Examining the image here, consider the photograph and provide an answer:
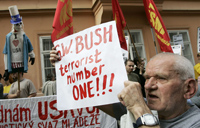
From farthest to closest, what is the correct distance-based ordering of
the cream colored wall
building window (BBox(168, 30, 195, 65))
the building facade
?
building window (BBox(168, 30, 195, 65))
the building facade
the cream colored wall

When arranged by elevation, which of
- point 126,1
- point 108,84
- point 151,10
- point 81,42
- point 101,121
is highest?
point 126,1

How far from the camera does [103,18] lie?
8.38 metres

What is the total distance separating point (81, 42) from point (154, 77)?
764mm

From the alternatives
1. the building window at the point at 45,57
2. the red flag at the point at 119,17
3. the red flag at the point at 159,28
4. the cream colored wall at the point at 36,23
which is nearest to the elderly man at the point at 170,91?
the red flag at the point at 159,28

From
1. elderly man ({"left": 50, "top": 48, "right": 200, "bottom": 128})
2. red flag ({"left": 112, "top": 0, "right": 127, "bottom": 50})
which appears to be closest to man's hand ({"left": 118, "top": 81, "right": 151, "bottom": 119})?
elderly man ({"left": 50, "top": 48, "right": 200, "bottom": 128})

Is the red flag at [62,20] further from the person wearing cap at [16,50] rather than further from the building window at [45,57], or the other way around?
the building window at [45,57]

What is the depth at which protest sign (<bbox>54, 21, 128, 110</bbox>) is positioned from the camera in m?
1.60

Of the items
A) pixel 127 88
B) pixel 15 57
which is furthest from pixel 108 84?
pixel 15 57

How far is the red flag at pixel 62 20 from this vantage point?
7.82 ft

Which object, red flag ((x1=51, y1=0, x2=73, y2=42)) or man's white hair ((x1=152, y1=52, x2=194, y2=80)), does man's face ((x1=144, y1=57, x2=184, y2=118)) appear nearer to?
man's white hair ((x1=152, y1=52, x2=194, y2=80))

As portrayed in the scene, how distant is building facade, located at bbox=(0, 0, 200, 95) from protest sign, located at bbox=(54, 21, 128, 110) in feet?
19.9

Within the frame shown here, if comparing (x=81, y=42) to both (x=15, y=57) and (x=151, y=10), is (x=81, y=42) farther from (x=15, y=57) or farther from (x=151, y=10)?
(x=15, y=57)

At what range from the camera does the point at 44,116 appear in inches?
135

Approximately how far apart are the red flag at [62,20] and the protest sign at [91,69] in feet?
1.44
